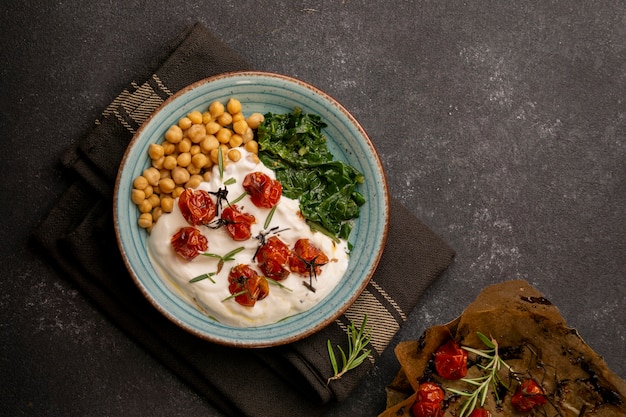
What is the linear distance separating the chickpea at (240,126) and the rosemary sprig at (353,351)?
1.12 metres

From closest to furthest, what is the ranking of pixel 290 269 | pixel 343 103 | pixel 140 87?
pixel 290 269 < pixel 140 87 < pixel 343 103

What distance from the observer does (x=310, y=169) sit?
10.7 ft

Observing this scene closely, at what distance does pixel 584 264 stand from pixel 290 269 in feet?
5.60

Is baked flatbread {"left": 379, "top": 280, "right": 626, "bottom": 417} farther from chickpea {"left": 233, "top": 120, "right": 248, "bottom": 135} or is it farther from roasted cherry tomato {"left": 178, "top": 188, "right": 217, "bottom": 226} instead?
chickpea {"left": 233, "top": 120, "right": 248, "bottom": 135}

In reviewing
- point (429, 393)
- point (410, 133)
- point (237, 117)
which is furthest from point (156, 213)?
point (429, 393)

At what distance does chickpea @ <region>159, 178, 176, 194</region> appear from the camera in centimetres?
314

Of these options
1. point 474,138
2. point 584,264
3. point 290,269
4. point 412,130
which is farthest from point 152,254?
point 584,264

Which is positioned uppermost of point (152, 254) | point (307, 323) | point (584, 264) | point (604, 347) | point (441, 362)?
point (584, 264)

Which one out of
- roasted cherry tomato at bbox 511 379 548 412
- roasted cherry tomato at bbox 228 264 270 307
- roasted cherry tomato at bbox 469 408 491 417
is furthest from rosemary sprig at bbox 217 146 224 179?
roasted cherry tomato at bbox 511 379 548 412

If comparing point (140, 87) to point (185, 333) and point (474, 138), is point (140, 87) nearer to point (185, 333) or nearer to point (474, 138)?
point (185, 333)

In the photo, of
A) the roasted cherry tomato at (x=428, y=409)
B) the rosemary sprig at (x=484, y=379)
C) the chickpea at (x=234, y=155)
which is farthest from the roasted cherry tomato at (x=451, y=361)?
the chickpea at (x=234, y=155)

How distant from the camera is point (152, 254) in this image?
314cm

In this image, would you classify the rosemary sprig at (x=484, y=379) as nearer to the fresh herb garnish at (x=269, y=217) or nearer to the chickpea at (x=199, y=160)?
the fresh herb garnish at (x=269, y=217)

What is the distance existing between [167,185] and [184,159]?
0.15m
